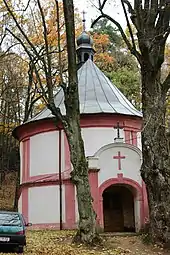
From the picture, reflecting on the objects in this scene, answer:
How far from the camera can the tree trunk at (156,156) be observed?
42.4 feet

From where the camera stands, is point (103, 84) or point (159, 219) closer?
point (159, 219)

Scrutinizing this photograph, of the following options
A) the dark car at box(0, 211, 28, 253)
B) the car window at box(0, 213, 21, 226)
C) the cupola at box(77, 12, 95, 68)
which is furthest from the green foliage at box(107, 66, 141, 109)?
the dark car at box(0, 211, 28, 253)

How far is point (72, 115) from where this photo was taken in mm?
13539

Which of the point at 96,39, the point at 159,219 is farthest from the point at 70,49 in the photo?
the point at 96,39

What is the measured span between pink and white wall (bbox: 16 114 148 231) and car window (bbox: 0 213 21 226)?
6.25 m

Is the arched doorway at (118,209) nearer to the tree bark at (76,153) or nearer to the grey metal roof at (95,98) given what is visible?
the grey metal roof at (95,98)

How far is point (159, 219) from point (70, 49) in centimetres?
591

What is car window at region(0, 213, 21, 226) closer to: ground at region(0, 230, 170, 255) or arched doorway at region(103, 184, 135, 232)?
ground at region(0, 230, 170, 255)

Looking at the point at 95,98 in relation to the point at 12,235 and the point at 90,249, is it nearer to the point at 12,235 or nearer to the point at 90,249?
the point at 90,249

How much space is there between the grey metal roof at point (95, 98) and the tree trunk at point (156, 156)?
7.26m

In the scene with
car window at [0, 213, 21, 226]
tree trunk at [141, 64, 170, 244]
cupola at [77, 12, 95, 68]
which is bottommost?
car window at [0, 213, 21, 226]

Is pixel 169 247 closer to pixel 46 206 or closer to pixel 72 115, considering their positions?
pixel 72 115

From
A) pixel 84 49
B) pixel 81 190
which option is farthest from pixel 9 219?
pixel 84 49

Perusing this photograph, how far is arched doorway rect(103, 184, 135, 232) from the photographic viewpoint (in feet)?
68.3
